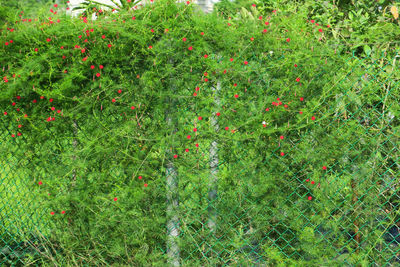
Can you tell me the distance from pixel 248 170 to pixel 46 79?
5.46 ft

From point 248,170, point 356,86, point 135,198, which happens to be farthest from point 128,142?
point 356,86

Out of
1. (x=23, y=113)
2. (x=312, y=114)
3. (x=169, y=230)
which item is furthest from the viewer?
(x=23, y=113)

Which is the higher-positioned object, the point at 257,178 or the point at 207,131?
the point at 207,131

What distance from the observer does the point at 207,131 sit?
92.4 inches

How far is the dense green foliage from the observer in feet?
7.69

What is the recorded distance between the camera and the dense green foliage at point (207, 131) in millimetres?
2344

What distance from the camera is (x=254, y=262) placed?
245 centimetres

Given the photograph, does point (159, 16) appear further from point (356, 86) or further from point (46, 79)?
point (356, 86)

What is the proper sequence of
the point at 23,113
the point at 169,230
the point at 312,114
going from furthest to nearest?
the point at 23,113
the point at 169,230
the point at 312,114

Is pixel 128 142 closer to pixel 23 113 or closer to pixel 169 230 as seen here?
pixel 169 230

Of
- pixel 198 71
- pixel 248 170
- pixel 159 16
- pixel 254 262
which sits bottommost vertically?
pixel 254 262

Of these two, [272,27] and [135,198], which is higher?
[272,27]

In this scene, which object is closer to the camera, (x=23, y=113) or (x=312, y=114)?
(x=312, y=114)

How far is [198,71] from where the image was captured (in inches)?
96.3
